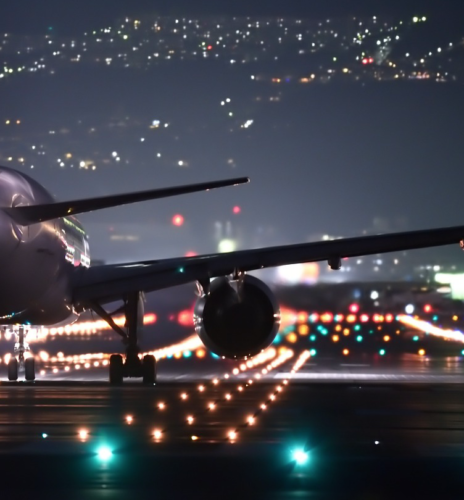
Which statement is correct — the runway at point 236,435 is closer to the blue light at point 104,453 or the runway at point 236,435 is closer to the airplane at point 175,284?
the blue light at point 104,453

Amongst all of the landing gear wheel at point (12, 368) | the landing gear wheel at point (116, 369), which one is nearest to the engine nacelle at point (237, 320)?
the landing gear wheel at point (116, 369)

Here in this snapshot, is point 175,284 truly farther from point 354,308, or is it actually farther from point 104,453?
point 354,308

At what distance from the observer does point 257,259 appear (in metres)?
24.2

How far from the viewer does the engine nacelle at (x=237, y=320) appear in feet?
80.5

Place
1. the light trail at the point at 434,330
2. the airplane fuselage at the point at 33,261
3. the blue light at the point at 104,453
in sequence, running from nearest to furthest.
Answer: the blue light at the point at 104,453
the airplane fuselage at the point at 33,261
the light trail at the point at 434,330

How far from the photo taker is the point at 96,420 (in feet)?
54.1

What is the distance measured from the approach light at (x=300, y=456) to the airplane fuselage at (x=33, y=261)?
9.15 meters

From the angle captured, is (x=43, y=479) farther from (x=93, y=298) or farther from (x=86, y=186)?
(x=86, y=186)

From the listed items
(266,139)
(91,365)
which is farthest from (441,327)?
(266,139)

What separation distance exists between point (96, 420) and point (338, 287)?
2801 cm

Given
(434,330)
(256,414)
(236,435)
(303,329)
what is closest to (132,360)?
(256,414)

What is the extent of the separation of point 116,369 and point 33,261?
4558 millimetres

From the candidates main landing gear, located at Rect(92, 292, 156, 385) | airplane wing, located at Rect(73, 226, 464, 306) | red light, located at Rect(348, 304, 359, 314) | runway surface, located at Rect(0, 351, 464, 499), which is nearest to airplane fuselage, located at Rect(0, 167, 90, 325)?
airplane wing, located at Rect(73, 226, 464, 306)

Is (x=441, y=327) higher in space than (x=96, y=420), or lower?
higher
